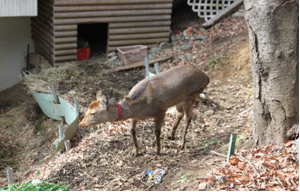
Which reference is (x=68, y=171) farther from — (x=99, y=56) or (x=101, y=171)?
(x=99, y=56)

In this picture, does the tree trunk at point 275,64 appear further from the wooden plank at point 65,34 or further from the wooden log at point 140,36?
the wooden log at point 140,36

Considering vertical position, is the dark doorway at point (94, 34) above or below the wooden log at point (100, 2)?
below

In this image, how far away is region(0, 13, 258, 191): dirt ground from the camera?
6.51 meters

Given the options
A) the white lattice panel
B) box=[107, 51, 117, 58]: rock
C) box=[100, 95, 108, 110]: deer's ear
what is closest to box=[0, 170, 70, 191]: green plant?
box=[100, 95, 108, 110]: deer's ear

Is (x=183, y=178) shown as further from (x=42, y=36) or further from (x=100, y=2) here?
(x=42, y=36)

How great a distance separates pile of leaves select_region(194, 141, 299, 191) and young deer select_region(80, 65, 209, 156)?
6.40 ft

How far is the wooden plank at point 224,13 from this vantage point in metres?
14.0

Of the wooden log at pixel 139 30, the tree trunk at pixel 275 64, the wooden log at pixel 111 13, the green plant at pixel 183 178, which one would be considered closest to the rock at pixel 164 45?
the wooden log at pixel 139 30

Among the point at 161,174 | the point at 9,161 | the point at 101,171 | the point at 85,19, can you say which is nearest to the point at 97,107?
the point at 101,171

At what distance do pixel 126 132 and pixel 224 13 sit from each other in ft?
26.7

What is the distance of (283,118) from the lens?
564 centimetres

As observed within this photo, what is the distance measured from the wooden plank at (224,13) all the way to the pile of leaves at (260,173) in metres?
9.17

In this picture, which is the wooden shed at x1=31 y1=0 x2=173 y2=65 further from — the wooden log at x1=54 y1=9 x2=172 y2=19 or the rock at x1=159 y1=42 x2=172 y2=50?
the rock at x1=159 y1=42 x2=172 y2=50

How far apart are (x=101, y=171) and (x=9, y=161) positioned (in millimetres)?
3757
